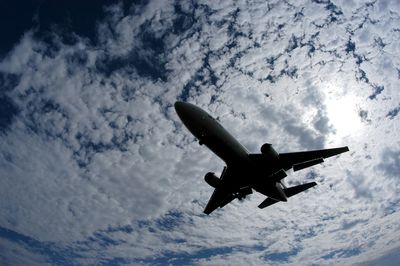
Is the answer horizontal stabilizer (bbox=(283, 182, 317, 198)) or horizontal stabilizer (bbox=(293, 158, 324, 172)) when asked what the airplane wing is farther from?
horizontal stabilizer (bbox=(283, 182, 317, 198))

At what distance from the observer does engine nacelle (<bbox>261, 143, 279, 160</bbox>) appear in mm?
33000

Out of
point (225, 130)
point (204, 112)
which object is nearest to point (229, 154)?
point (225, 130)

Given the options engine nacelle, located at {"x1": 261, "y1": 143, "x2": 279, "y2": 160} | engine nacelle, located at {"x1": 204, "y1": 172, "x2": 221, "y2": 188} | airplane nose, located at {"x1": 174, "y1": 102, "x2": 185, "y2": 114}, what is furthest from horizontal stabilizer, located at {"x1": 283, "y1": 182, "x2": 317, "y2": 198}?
airplane nose, located at {"x1": 174, "y1": 102, "x2": 185, "y2": 114}

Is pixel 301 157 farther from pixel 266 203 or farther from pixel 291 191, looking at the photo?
pixel 266 203

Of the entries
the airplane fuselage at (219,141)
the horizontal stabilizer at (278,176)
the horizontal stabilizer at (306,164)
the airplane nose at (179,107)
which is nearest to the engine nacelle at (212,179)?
the airplane fuselage at (219,141)

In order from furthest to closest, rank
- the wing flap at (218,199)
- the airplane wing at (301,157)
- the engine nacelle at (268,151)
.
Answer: the wing flap at (218,199) → the airplane wing at (301,157) → the engine nacelle at (268,151)

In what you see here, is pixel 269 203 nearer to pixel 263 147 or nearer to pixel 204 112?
pixel 263 147

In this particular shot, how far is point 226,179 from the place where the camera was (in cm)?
3869

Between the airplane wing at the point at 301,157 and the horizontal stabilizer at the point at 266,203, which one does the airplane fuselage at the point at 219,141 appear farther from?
the horizontal stabilizer at the point at 266,203

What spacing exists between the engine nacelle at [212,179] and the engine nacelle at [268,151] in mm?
8761

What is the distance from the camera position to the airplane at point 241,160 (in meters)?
31.6

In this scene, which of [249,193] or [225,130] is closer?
[225,130]

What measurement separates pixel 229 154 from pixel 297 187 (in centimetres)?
1463

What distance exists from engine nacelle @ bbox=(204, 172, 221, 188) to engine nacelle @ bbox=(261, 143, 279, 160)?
876 cm
